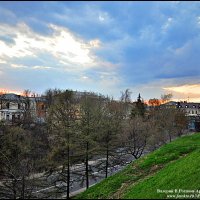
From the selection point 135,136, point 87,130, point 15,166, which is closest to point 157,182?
point 15,166

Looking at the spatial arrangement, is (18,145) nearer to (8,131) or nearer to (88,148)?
(8,131)

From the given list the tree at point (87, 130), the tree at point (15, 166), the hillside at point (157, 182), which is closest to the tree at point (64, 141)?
the tree at point (87, 130)

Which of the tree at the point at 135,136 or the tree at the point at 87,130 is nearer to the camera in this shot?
the tree at the point at 87,130

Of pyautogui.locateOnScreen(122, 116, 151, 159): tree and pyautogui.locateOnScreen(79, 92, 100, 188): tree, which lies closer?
pyautogui.locateOnScreen(79, 92, 100, 188): tree

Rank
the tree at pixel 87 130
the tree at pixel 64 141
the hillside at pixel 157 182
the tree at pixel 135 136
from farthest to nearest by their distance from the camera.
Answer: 1. the tree at pixel 135 136
2. the tree at pixel 87 130
3. the tree at pixel 64 141
4. the hillside at pixel 157 182

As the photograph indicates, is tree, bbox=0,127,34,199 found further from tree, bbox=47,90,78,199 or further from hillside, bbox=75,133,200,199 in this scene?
hillside, bbox=75,133,200,199

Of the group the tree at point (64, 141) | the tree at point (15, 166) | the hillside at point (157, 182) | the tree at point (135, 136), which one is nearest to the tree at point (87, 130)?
the tree at point (64, 141)

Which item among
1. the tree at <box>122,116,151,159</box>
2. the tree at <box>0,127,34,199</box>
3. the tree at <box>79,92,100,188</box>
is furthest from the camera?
the tree at <box>122,116,151,159</box>

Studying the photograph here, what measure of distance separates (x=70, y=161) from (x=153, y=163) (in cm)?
889

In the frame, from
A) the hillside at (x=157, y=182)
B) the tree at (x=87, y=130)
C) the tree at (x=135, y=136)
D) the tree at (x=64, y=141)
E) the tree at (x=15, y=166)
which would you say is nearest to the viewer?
the hillside at (x=157, y=182)

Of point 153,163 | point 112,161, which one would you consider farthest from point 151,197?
point 112,161

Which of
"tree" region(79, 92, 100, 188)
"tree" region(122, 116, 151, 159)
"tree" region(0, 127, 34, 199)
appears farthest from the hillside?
"tree" region(122, 116, 151, 159)

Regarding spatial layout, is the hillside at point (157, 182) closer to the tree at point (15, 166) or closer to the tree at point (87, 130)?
the tree at point (15, 166)

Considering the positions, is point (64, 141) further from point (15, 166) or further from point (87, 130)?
point (15, 166)
